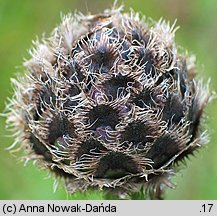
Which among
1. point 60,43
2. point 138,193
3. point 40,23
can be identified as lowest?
point 138,193

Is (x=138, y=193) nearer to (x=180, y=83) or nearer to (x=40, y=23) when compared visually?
(x=180, y=83)

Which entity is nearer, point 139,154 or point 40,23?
point 139,154

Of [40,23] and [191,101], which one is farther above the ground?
[40,23]

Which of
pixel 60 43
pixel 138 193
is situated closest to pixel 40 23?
pixel 60 43
